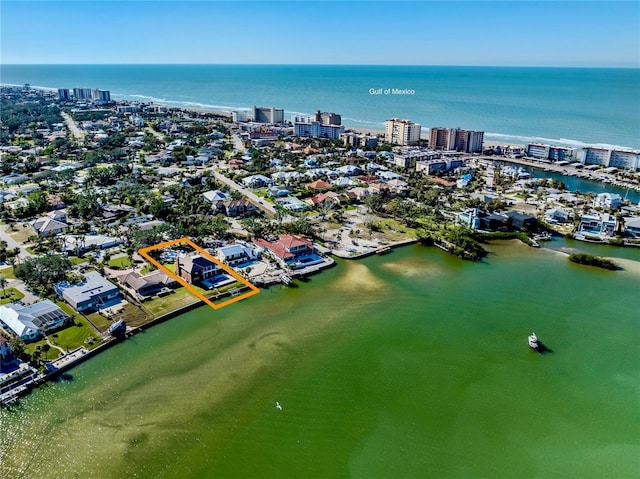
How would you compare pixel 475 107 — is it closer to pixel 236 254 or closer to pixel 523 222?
pixel 523 222

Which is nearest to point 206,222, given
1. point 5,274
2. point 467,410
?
point 5,274

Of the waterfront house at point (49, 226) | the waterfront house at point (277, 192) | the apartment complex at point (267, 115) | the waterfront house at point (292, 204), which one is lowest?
the waterfront house at point (49, 226)

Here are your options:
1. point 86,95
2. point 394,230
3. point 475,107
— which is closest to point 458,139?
point 394,230

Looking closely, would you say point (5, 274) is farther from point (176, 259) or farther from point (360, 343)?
point (360, 343)

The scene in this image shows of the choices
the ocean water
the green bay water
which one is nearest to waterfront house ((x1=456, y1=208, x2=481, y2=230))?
the green bay water

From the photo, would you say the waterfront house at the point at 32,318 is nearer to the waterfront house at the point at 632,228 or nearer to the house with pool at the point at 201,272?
the house with pool at the point at 201,272

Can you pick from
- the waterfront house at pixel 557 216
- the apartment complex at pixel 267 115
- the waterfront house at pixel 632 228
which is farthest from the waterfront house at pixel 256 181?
the apartment complex at pixel 267 115

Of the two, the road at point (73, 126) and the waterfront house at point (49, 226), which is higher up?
the road at point (73, 126)

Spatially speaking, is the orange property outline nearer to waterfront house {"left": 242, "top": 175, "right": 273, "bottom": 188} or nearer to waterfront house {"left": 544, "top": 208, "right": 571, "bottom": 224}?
waterfront house {"left": 242, "top": 175, "right": 273, "bottom": 188}
